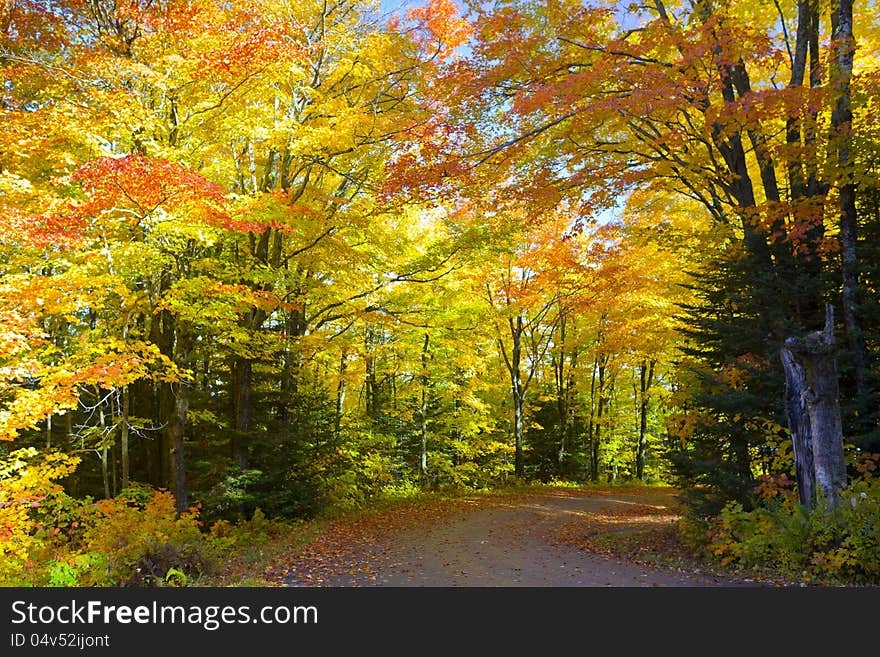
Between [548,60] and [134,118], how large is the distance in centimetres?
718

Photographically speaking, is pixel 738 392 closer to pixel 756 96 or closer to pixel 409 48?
pixel 756 96

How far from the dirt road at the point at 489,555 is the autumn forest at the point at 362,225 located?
64.6 inches

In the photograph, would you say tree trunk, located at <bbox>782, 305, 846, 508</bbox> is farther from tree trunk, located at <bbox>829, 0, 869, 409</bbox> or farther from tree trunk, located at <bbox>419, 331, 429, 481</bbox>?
tree trunk, located at <bbox>419, 331, 429, 481</bbox>

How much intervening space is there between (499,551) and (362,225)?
7.91 metres

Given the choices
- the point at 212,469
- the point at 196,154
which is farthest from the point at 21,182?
the point at 212,469

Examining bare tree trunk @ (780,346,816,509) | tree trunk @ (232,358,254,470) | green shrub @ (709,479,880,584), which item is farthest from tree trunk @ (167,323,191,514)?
bare tree trunk @ (780,346,816,509)

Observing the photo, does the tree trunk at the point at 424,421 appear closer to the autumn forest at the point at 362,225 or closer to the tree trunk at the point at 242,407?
the autumn forest at the point at 362,225

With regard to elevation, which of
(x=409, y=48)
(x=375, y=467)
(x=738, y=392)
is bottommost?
(x=375, y=467)

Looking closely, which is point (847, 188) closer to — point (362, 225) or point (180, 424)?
point (362, 225)

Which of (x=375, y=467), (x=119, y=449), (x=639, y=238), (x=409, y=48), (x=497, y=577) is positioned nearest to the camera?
(x=497, y=577)

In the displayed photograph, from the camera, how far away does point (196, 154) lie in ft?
36.5

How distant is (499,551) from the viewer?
9.62 meters

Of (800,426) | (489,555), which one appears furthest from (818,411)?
(489,555)

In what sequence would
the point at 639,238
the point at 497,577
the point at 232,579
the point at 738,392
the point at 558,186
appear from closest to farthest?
the point at 232,579
the point at 497,577
the point at 738,392
the point at 558,186
the point at 639,238
